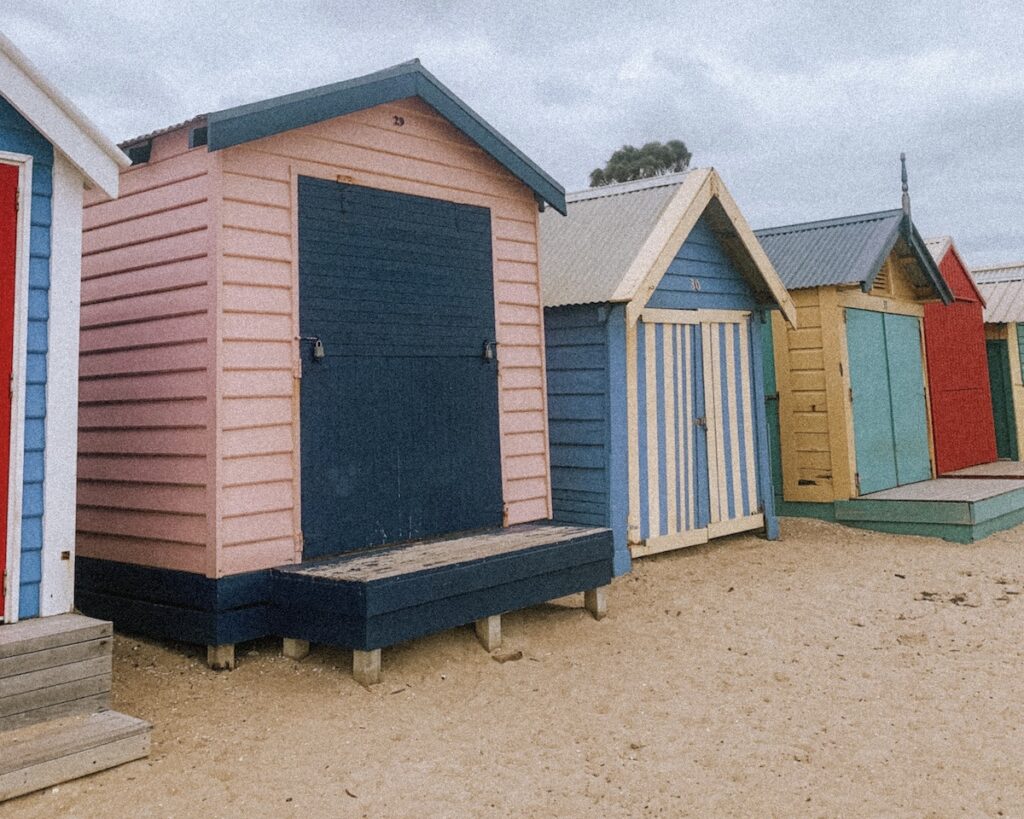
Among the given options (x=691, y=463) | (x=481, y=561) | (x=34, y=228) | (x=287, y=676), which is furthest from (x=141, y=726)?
(x=691, y=463)

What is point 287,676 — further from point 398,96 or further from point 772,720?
point 398,96

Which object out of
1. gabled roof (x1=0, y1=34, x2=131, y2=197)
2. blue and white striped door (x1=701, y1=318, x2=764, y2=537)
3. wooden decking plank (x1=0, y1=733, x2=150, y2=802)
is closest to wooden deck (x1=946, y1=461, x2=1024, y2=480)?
blue and white striped door (x1=701, y1=318, x2=764, y2=537)

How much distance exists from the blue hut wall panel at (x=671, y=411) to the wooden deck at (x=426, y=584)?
188 centimetres

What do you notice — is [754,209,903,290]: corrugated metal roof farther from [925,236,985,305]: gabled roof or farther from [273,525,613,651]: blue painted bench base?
[273,525,613,651]: blue painted bench base

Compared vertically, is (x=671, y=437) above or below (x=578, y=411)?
below

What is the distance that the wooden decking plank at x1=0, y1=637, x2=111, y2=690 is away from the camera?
3758mm

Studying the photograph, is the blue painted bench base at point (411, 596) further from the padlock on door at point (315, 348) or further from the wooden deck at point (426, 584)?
the padlock on door at point (315, 348)

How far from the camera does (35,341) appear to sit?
4.26 metres

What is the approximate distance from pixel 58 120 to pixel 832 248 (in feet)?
29.1

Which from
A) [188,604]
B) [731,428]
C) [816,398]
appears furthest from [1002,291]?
[188,604]

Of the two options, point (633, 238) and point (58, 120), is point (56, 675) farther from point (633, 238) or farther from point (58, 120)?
point (633, 238)

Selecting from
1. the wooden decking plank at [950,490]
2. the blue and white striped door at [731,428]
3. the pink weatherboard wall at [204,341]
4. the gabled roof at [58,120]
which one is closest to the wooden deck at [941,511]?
the wooden decking plank at [950,490]

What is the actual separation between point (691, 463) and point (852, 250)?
3.79 meters

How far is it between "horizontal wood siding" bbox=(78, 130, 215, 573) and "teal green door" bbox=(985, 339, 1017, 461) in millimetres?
14741
